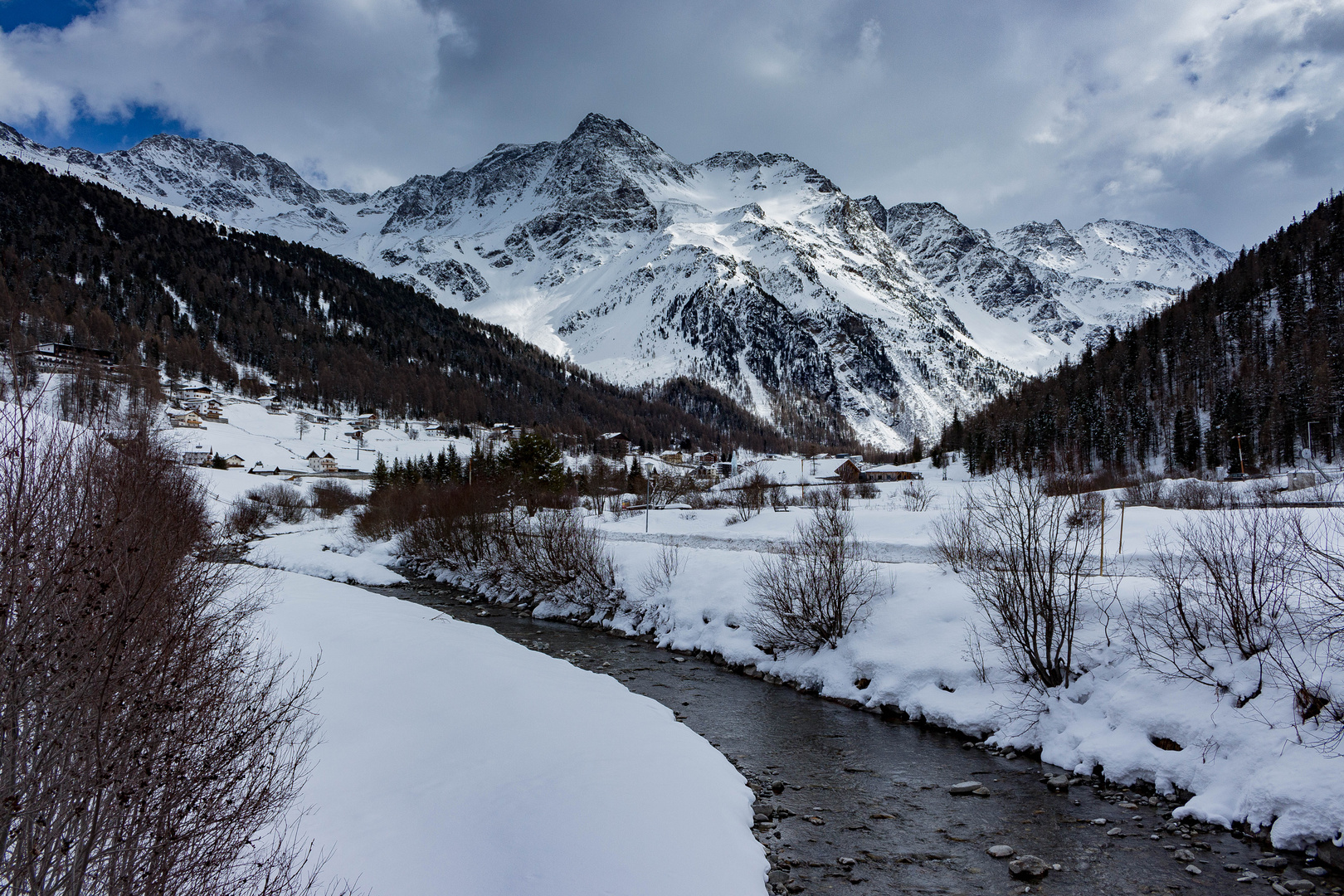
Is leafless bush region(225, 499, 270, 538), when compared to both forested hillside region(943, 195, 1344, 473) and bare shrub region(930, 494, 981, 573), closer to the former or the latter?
bare shrub region(930, 494, 981, 573)

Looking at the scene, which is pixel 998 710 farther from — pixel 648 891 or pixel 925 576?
pixel 648 891

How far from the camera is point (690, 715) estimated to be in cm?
1644

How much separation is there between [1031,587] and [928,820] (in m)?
6.62

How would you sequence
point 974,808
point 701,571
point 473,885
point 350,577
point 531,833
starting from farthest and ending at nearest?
point 350,577 < point 701,571 < point 974,808 < point 531,833 < point 473,885

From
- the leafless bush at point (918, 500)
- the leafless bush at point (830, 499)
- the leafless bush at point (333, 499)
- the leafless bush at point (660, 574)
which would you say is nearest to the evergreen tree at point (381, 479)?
the leafless bush at point (333, 499)

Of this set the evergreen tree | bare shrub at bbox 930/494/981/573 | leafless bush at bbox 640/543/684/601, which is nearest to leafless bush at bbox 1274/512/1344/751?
bare shrub at bbox 930/494/981/573

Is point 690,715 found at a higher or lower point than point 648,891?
lower

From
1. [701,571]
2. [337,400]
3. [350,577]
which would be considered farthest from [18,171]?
[701,571]

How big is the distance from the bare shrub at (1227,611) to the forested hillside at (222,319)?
155 m

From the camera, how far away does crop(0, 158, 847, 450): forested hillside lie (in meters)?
143

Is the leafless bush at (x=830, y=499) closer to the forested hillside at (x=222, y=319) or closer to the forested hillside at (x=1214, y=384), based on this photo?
the forested hillside at (x=1214, y=384)

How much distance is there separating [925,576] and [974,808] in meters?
10.6

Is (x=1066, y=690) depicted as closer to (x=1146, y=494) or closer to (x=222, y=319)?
(x=1146, y=494)

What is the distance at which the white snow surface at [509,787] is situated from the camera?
25.6 ft
